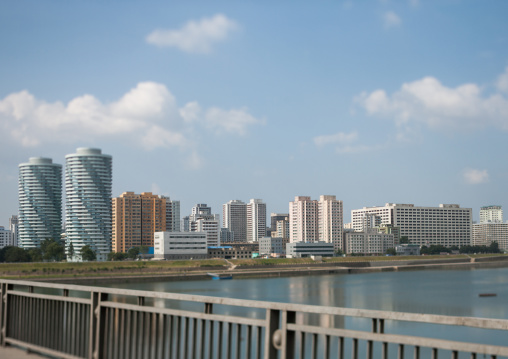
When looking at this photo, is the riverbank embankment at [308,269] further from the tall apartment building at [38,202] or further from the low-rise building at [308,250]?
the tall apartment building at [38,202]

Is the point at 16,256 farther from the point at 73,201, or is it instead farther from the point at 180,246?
the point at 73,201

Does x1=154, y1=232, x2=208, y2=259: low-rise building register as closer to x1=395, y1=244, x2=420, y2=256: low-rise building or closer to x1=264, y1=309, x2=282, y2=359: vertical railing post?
x1=395, y1=244, x2=420, y2=256: low-rise building

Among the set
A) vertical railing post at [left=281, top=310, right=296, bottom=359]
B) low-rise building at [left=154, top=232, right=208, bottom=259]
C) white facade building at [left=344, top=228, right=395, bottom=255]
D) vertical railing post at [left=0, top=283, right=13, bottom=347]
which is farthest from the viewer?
white facade building at [left=344, top=228, right=395, bottom=255]

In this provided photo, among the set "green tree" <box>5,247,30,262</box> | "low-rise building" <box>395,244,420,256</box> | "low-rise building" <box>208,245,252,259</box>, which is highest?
"green tree" <box>5,247,30,262</box>

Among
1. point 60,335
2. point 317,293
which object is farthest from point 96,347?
point 317,293

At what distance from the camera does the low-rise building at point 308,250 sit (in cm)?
15938

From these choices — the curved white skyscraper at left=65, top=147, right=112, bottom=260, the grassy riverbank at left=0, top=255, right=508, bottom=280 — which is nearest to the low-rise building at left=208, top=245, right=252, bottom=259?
the grassy riverbank at left=0, top=255, right=508, bottom=280

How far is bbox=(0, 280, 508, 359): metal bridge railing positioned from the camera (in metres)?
4.04

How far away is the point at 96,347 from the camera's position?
21.9 ft

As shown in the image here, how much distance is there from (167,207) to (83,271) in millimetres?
93654

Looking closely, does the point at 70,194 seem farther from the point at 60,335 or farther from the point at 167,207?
the point at 60,335

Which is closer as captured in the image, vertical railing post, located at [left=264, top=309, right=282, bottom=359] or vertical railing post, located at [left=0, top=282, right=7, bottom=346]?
vertical railing post, located at [left=264, top=309, right=282, bottom=359]

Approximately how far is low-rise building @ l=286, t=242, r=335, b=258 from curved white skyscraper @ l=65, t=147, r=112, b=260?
5782 centimetres

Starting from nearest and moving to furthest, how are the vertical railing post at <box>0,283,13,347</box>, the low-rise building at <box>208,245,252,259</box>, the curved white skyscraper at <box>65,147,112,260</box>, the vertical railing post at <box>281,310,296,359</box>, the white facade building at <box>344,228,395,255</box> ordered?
the vertical railing post at <box>281,310,296,359</box>
the vertical railing post at <box>0,283,13,347</box>
the low-rise building at <box>208,245,252,259</box>
the curved white skyscraper at <box>65,147,112,260</box>
the white facade building at <box>344,228,395,255</box>
